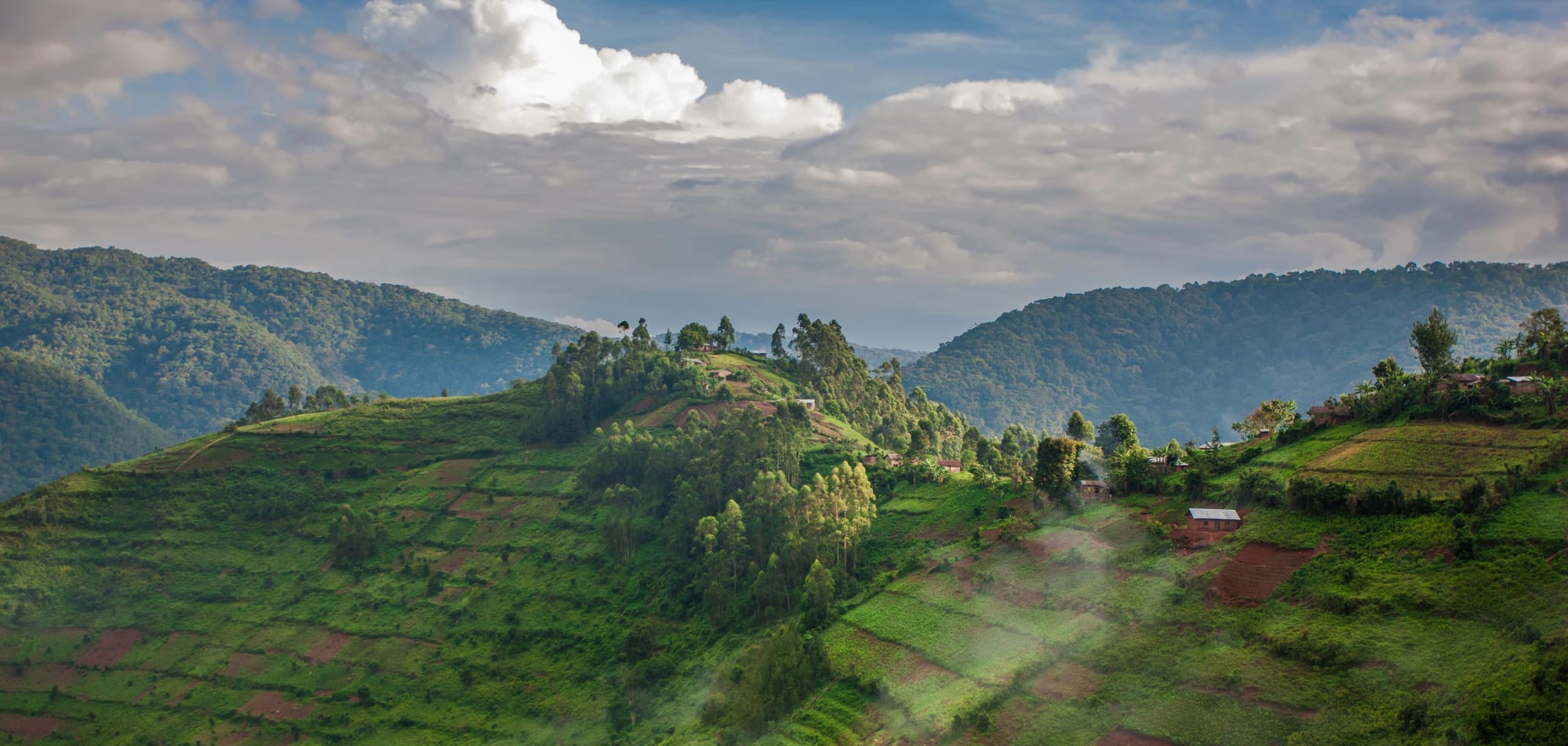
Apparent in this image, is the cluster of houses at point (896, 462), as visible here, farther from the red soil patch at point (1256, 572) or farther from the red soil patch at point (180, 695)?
the red soil patch at point (180, 695)

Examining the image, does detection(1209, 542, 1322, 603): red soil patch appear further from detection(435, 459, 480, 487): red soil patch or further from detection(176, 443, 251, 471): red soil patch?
detection(176, 443, 251, 471): red soil patch

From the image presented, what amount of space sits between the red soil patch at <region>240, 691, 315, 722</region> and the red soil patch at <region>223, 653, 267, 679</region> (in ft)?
11.7

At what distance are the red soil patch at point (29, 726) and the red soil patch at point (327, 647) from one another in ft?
61.2

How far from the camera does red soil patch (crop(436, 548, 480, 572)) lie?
3686 inches

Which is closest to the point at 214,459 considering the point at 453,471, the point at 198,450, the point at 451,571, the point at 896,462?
the point at 198,450

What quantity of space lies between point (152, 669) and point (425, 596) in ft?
71.8

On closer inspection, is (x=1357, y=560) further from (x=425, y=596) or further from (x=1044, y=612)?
(x=425, y=596)

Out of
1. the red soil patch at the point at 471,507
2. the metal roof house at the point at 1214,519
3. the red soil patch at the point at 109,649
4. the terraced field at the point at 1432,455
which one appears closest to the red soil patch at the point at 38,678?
the red soil patch at the point at 109,649

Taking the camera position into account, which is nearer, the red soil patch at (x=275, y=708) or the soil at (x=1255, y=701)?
the soil at (x=1255, y=701)

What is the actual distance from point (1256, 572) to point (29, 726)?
88.6m

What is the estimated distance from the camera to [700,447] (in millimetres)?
96375

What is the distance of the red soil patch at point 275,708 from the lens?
79188 mm

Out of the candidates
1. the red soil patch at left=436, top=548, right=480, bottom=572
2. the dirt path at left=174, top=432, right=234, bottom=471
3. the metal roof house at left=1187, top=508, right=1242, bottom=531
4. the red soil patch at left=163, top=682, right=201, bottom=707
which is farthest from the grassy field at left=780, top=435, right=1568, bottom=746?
the dirt path at left=174, top=432, right=234, bottom=471

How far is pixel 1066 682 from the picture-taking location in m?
50.8
